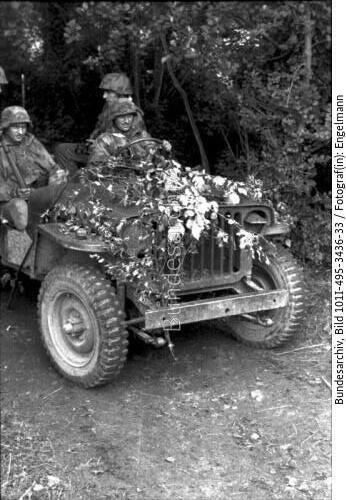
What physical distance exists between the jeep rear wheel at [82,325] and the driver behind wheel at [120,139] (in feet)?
3.58

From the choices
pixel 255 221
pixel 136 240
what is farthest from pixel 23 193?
pixel 255 221

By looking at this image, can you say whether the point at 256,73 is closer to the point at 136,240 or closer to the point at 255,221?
the point at 255,221

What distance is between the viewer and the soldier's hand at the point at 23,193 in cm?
611

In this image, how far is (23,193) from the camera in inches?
242

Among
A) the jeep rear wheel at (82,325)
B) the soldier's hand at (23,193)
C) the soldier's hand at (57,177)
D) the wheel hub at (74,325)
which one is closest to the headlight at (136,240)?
the jeep rear wheel at (82,325)

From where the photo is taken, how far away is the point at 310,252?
23.0 feet

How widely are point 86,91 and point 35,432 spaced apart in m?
7.83

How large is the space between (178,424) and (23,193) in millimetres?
2660

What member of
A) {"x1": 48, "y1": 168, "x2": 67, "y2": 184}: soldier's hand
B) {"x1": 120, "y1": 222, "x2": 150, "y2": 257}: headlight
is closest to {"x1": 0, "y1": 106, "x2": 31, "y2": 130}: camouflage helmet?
{"x1": 48, "y1": 168, "x2": 67, "y2": 184}: soldier's hand

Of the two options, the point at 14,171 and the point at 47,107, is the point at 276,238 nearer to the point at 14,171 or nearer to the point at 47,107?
the point at 14,171

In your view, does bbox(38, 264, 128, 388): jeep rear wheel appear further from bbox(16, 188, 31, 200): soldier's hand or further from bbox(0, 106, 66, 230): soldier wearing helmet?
bbox(16, 188, 31, 200): soldier's hand

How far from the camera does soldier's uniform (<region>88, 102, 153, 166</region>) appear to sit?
5.69 metres

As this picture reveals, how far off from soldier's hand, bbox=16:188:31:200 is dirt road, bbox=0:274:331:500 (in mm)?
1196
